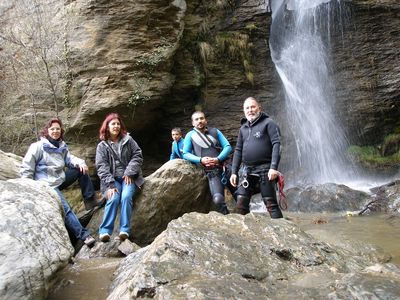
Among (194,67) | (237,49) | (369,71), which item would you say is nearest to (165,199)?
(194,67)

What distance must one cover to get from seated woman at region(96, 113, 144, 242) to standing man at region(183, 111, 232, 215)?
830 millimetres

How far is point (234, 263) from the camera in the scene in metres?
2.56

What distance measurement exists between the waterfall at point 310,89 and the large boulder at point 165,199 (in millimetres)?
6892

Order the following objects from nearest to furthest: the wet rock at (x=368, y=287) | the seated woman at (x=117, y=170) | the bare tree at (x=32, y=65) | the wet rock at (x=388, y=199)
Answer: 1. the wet rock at (x=368, y=287)
2. the seated woman at (x=117, y=170)
3. the wet rock at (x=388, y=199)
4. the bare tree at (x=32, y=65)

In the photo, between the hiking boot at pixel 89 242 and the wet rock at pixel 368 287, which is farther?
the hiking boot at pixel 89 242

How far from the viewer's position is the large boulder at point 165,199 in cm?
523

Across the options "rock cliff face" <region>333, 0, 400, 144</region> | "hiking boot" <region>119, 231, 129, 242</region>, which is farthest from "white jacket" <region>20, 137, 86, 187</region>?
"rock cliff face" <region>333, 0, 400, 144</region>

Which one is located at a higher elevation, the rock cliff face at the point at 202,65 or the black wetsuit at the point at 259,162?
the rock cliff face at the point at 202,65

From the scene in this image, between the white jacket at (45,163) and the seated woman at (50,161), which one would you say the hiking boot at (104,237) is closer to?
→ the seated woman at (50,161)

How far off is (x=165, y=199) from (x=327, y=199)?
5.04 m

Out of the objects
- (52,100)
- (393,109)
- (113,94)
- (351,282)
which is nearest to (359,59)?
(393,109)

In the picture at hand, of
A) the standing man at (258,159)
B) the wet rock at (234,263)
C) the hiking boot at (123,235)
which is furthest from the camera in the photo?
the hiking boot at (123,235)

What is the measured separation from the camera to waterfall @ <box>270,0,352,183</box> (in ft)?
39.8

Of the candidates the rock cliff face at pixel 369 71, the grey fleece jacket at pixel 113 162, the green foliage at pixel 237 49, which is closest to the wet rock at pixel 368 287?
the grey fleece jacket at pixel 113 162
